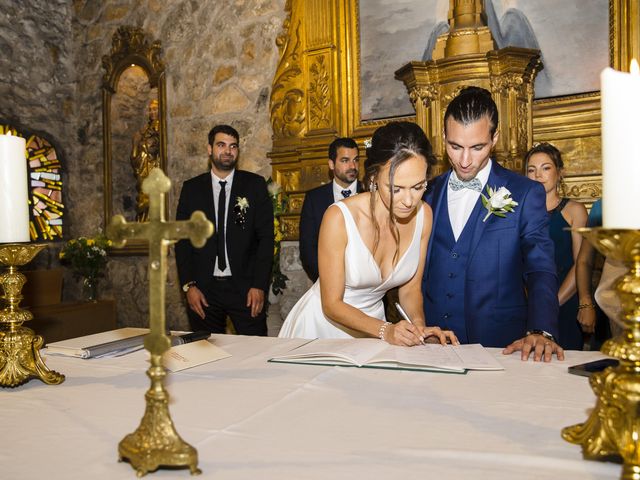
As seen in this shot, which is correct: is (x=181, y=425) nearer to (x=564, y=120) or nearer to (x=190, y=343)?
(x=190, y=343)

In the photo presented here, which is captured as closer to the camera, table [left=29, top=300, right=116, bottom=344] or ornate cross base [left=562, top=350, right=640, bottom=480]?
ornate cross base [left=562, top=350, right=640, bottom=480]

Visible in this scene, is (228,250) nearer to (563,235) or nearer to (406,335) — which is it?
(563,235)

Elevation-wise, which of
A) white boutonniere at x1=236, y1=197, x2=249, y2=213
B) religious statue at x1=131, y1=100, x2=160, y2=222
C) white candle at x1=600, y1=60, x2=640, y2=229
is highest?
religious statue at x1=131, y1=100, x2=160, y2=222

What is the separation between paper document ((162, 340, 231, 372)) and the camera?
1785mm

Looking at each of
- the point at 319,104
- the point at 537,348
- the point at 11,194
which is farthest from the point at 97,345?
the point at 319,104

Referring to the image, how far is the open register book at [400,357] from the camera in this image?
5.52ft

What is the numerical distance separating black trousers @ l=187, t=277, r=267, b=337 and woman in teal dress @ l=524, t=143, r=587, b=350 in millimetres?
2236

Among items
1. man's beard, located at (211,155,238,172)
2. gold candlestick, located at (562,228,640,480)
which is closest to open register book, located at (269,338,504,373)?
gold candlestick, located at (562,228,640,480)

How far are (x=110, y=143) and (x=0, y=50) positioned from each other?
1.55 m

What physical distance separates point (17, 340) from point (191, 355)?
0.50 metres

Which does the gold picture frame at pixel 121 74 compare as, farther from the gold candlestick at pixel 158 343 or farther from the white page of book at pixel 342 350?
the gold candlestick at pixel 158 343

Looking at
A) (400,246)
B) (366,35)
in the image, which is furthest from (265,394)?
(366,35)

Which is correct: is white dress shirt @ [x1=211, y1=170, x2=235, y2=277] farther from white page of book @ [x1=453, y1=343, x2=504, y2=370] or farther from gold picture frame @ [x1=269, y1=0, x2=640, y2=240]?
white page of book @ [x1=453, y1=343, x2=504, y2=370]

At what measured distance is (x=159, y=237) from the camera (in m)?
0.99
